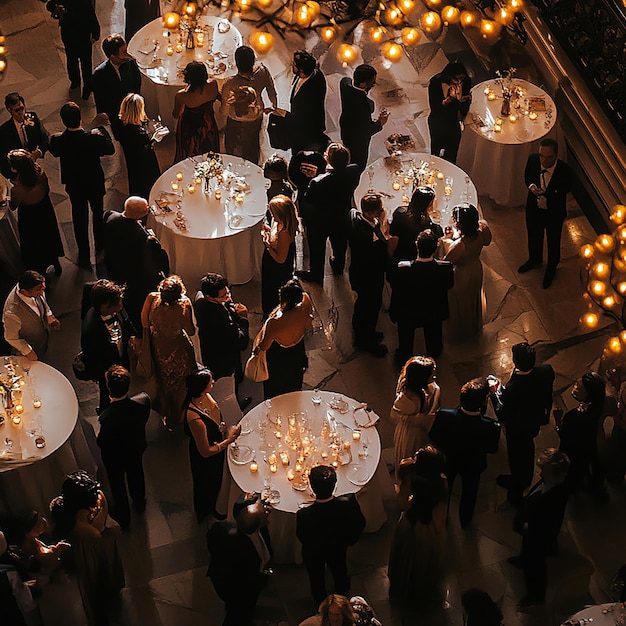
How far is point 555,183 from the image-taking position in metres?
8.05

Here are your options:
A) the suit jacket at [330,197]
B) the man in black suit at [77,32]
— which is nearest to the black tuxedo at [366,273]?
the suit jacket at [330,197]

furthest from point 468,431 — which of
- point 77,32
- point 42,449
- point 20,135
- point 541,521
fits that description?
point 77,32

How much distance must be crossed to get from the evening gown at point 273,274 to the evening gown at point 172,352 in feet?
3.32

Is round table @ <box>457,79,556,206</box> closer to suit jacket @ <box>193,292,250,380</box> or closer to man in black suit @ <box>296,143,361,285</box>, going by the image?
man in black suit @ <box>296,143,361,285</box>

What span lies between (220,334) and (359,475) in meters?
1.35

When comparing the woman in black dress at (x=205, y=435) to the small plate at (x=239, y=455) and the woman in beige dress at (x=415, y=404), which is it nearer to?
the small plate at (x=239, y=455)

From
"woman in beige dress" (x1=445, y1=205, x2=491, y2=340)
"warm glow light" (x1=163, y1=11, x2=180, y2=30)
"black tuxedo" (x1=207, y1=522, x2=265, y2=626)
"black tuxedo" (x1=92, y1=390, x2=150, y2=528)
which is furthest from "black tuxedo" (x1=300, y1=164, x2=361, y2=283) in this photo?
"black tuxedo" (x1=207, y1=522, x2=265, y2=626)

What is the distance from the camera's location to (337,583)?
6363 mm

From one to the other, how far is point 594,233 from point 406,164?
73.6 inches

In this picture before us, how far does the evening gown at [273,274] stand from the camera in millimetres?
7758

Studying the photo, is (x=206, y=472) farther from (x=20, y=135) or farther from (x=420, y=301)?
(x=20, y=135)

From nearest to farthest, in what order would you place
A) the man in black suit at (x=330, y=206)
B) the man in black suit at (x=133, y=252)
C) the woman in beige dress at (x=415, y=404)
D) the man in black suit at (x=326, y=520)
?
the man in black suit at (x=326, y=520)
the woman in beige dress at (x=415, y=404)
the man in black suit at (x=133, y=252)
the man in black suit at (x=330, y=206)

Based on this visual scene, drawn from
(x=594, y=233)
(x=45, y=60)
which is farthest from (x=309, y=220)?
(x=45, y=60)

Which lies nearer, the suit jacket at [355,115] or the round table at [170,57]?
the suit jacket at [355,115]
